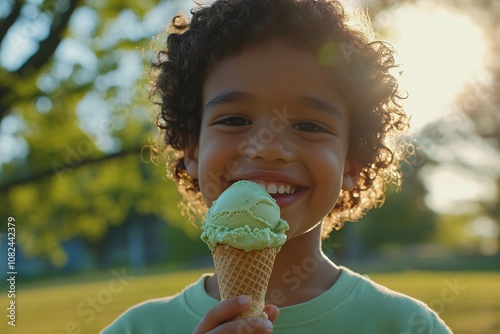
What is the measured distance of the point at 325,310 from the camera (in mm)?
2396

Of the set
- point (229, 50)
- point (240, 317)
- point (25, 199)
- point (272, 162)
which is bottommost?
point (240, 317)

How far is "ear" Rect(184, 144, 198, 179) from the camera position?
272 cm

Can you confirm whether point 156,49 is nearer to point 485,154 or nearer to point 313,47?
point 313,47

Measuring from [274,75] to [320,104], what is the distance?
0.20 metres

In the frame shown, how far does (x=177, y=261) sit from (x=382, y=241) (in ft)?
53.1

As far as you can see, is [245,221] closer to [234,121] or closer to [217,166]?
[217,166]

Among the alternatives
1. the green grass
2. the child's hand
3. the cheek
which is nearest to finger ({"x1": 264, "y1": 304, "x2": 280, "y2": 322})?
the child's hand

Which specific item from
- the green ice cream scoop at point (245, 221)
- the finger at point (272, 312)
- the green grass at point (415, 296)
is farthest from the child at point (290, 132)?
the green grass at point (415, 296)

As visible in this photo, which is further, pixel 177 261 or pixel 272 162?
pixel 177 261

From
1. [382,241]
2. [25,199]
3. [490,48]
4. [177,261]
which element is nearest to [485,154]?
[490,48]

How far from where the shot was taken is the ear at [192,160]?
2720 mm

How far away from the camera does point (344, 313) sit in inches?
94.7

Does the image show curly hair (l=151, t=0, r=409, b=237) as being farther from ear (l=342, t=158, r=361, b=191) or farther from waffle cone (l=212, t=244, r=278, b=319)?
waffle cone (l=212, t=244, r=278, b=319)

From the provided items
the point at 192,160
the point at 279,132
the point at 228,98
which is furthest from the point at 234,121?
the point at 192,160
